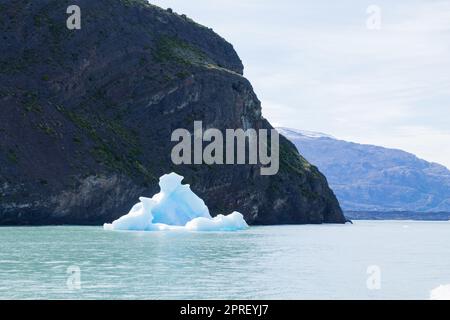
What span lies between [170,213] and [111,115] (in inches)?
2466

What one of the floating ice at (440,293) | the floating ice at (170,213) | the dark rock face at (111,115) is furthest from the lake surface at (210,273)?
the dark rock face at (111,115)

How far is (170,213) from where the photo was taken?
9925 cm

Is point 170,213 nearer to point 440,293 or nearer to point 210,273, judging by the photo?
point 210,273

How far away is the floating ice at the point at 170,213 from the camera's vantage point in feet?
313

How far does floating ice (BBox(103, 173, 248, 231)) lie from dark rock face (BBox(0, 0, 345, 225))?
30403 mm

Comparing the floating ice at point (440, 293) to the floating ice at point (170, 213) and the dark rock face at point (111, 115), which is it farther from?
the dark rock face at point (111, 115)

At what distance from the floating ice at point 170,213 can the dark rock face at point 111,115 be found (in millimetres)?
30403

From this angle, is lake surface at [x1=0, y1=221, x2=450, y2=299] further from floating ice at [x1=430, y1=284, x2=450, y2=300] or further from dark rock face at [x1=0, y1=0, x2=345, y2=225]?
dark rock face at [x1=0, y1=0, x2=345, y2=225]

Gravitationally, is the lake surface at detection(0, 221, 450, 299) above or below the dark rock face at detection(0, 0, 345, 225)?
below

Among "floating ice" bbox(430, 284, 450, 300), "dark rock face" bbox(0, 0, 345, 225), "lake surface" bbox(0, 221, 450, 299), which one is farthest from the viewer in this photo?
"dark rock face" bbox(0, 0, 345, 225)

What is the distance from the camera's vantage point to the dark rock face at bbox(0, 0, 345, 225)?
426ft

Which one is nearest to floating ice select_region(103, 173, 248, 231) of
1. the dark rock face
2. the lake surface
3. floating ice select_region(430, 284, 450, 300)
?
the dark rock face

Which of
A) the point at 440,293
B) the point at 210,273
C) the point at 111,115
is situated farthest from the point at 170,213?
the point at 440,293

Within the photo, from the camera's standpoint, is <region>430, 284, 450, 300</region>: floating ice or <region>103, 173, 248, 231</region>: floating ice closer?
<region>430, 284, 450, 300</region>: floating ice
